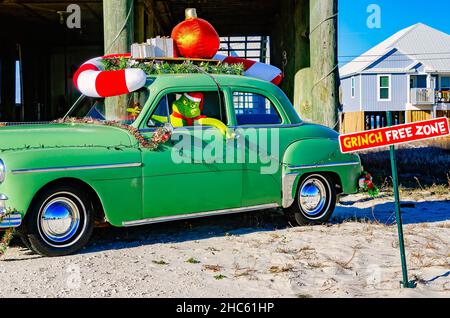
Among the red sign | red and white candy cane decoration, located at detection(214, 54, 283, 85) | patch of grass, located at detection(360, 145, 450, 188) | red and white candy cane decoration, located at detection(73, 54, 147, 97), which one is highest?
red and white candy cane decoration, located at detection(214, 54, 283, 85)

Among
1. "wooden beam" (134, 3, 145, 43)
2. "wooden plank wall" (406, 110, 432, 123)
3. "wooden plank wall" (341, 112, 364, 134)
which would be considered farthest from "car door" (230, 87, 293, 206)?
"wooden plank wall" (406, 110, 432, 123)

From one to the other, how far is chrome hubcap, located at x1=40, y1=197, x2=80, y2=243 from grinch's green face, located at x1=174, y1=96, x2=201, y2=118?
1.39 metres

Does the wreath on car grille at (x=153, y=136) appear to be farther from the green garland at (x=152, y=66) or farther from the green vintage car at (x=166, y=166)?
the green garland at (x=152, y=66)

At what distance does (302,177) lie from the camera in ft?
20.6

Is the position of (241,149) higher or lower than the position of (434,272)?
higher

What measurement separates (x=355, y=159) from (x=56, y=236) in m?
3.39

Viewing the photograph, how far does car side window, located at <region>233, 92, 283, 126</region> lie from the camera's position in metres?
5.98

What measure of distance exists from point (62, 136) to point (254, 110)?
2.00 m

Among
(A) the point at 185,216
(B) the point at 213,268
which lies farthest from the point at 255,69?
(B) the point at 213,268

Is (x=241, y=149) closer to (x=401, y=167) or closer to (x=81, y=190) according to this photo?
(x=81, y=190)

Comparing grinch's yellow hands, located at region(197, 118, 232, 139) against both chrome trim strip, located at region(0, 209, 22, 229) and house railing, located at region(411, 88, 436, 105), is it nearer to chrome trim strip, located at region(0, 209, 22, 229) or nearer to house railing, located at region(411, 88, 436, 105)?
chrome trim strip, located at region(0, 209, 22, 229)

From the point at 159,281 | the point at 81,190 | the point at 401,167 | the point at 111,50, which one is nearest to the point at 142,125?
the point at 81,190

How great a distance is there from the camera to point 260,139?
19.4ft
